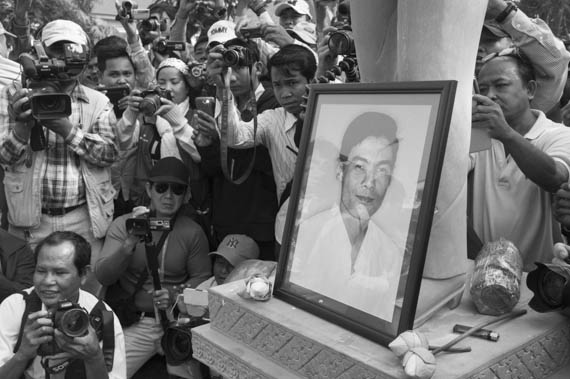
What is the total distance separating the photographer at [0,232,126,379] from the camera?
2.06 metres

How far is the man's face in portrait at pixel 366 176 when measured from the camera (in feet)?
4.73

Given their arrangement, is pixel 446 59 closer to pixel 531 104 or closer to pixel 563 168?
pixel 563 168

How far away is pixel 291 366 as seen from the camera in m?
1.52

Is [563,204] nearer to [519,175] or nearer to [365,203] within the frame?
[519,175]

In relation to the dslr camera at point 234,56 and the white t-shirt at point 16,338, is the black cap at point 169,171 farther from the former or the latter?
the white t-shirt at point 16,338

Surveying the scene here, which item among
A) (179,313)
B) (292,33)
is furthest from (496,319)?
(292,33)

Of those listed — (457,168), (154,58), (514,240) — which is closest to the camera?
(457,168)

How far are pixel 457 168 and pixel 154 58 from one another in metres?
3.90

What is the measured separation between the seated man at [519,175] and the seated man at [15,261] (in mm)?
2254

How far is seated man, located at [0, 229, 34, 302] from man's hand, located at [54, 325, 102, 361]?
110 cm

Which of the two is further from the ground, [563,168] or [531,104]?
[531,104]

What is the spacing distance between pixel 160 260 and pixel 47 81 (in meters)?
1.12

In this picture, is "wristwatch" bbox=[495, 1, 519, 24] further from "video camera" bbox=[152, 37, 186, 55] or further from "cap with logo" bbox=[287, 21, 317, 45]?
"video camera" bbox=[152, 37, 186, 55]

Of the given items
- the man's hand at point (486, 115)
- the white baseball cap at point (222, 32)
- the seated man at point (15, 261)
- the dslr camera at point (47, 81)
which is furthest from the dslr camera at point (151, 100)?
the man's hand at point (486, 115)
